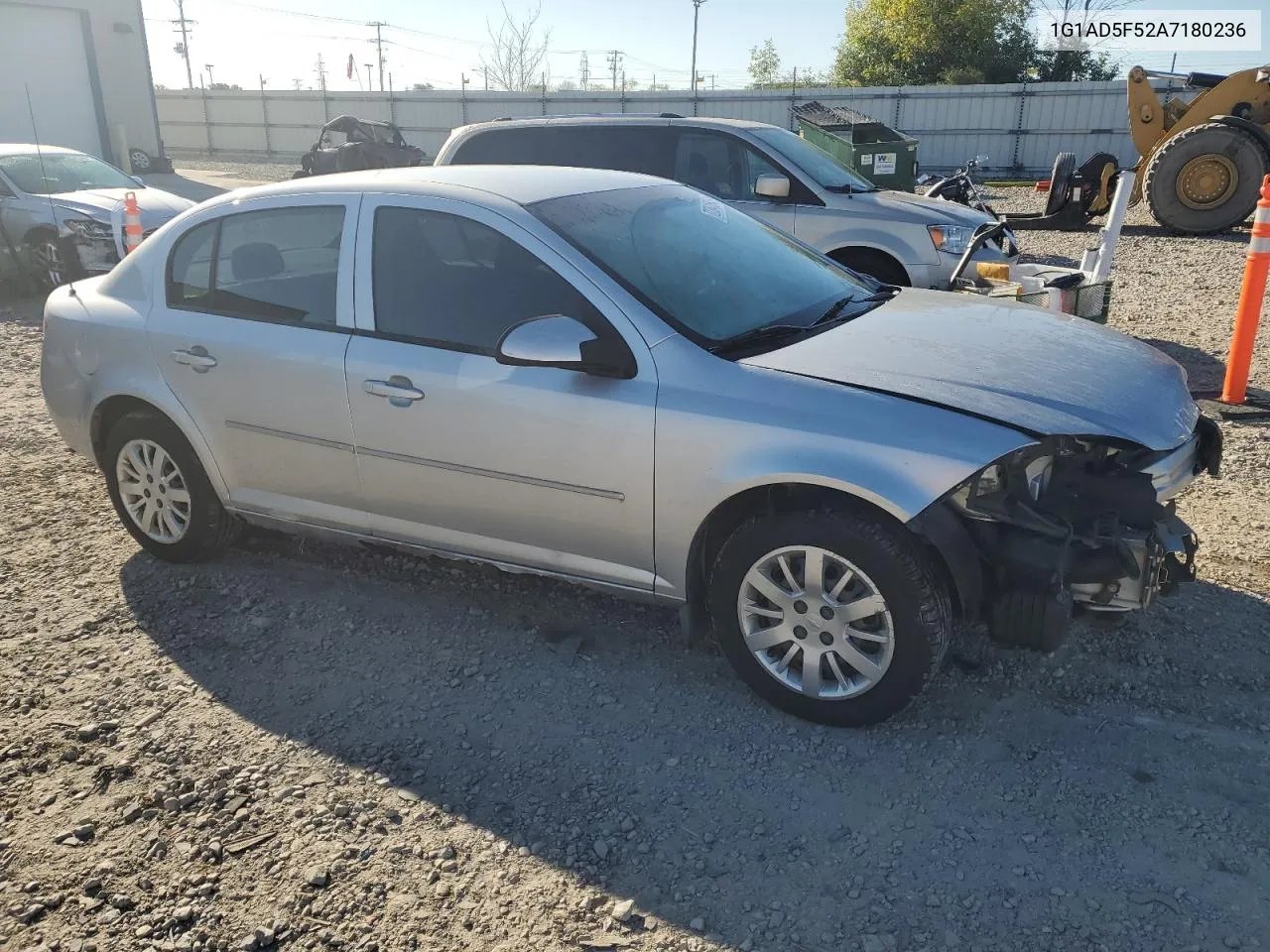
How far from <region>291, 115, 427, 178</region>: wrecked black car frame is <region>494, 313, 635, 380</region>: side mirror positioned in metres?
21.8

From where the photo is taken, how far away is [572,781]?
121 inches

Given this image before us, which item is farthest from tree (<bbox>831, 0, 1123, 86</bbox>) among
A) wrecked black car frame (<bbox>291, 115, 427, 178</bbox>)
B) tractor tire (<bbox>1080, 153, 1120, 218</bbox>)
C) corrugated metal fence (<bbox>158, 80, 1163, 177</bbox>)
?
tractor tire (<bbox>1080, 153, 1120, 218</bbox>)

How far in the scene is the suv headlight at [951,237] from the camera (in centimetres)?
774

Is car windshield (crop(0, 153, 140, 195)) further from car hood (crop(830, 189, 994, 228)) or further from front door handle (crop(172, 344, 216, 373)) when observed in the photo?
car hood (crop(830, 189, 994, 228))

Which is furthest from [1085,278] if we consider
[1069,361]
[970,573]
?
[970,573]

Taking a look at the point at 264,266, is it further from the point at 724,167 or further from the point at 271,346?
the point at 724,167

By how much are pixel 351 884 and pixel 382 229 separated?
2385 millimetres

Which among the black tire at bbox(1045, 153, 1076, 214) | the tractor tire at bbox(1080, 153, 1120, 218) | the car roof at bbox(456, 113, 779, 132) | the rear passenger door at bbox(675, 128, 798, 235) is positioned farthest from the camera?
the tractor tire at bbox(1080, 153, 1120, 218)

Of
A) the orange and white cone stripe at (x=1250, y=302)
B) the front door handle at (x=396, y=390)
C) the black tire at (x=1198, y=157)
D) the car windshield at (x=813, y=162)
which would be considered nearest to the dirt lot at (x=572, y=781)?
the front door handle at (x=396, y=390)

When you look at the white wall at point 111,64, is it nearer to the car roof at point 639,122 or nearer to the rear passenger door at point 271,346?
the car roof at point 639,122

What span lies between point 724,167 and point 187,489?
541cm

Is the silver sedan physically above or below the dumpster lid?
below

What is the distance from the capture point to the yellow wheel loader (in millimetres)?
13617

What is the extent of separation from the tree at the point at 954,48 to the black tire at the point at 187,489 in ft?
113
